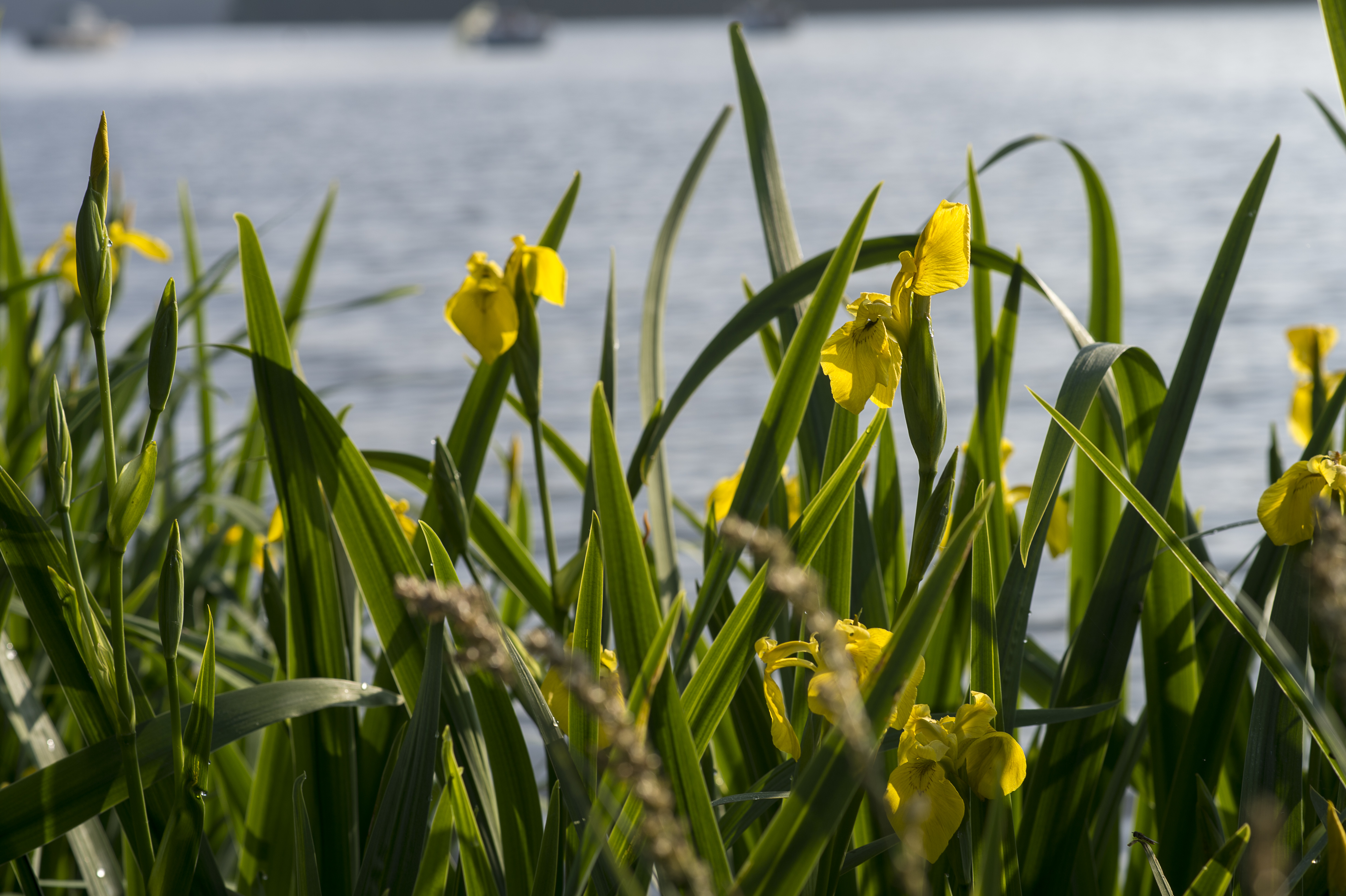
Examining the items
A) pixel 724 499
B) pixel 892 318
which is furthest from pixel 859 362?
pixel 724 499

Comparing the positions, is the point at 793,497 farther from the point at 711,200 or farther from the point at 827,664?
the point at 711,200

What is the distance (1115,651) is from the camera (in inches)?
26.5

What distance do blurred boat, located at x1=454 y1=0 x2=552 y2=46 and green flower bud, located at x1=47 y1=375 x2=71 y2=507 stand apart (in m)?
39.2

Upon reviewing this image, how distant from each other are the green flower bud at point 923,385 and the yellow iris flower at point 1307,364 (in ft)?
1.91

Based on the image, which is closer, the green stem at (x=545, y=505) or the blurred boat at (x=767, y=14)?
the green stem at (x=545, y=505)

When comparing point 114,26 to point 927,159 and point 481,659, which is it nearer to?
point 927,159

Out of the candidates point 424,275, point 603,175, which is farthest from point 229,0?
point 424,275

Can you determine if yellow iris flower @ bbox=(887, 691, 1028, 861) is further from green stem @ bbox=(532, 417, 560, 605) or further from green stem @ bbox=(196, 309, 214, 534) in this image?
green stem @ bbox=(196, 309, 214, 534)

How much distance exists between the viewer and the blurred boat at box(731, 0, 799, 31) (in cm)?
3934

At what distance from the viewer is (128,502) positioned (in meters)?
0.46

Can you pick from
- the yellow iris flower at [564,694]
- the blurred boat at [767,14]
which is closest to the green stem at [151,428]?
the yellow iris flower at [564,694]

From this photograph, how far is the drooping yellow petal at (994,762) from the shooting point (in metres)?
0.47

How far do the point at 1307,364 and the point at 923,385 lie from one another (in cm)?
67

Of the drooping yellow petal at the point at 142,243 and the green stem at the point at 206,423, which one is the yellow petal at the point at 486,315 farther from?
the green stem at the point at 206,423
